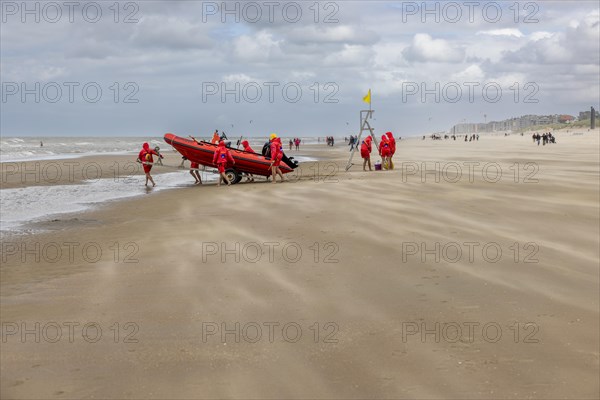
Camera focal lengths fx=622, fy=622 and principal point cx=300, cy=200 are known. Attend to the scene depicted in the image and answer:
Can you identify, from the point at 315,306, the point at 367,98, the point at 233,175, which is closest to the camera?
the point at 315,306

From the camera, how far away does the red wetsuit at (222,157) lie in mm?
19203

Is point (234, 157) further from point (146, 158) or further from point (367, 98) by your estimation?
point (367, 98)

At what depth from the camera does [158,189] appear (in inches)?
789

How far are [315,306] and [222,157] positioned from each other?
13.8m

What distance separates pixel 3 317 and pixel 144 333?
157cm

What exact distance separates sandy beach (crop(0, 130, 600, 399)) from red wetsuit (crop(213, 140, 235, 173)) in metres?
8.17

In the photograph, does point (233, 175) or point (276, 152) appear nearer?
point (276, 152)

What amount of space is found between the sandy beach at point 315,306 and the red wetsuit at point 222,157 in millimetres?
8169

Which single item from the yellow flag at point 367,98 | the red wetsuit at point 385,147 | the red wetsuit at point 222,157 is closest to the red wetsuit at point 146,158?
the red wetsuit at point 222,157

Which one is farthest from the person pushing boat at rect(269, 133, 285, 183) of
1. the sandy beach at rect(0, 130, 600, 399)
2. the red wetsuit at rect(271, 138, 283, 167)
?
Answer: the sandy beach at rect(0, 130, 600, 399)

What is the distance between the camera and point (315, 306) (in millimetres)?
5902

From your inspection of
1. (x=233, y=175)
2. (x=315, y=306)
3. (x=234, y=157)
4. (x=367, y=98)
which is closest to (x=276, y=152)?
(x=234, y=157)

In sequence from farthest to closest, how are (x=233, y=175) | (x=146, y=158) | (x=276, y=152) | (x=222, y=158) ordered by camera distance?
(x=146, y=158), (x=233, y=175), (x=276, y=152), (x=222, y=158)

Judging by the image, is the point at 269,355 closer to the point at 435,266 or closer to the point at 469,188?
the point at 435,266
